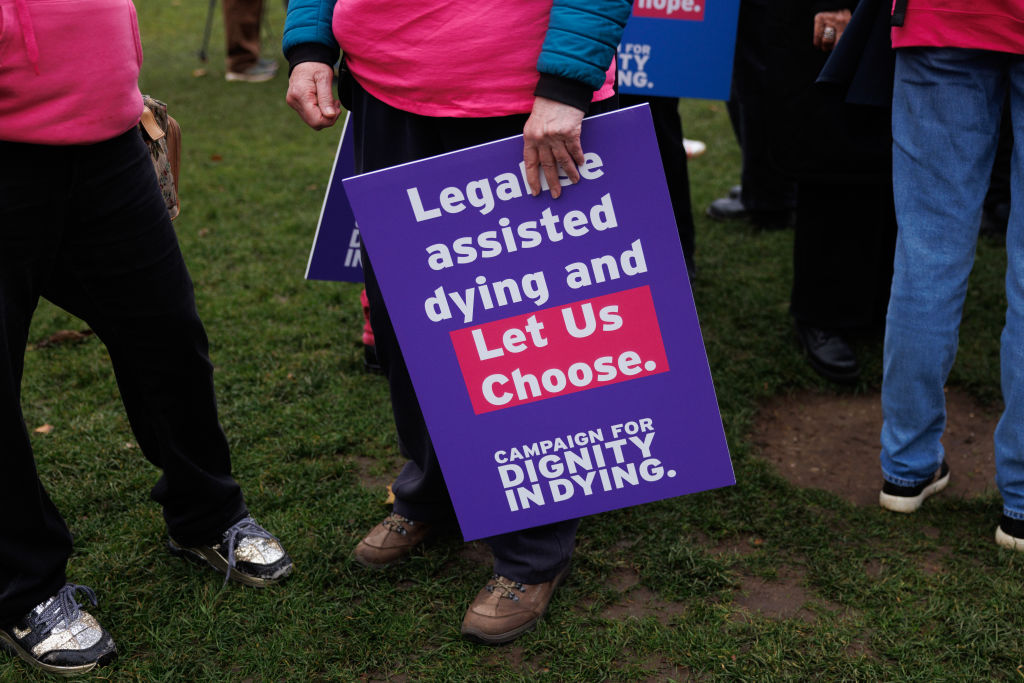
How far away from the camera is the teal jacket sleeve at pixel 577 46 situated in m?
1.76

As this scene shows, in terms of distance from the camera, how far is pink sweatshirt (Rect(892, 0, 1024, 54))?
2.11 metres

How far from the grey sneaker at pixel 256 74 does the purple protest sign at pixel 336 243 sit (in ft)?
17.9

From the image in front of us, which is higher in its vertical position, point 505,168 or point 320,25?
point 320,25

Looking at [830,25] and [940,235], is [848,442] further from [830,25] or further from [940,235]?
[830,25]

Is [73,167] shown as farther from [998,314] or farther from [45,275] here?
[998,314]

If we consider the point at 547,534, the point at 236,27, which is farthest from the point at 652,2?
the point at 236,27

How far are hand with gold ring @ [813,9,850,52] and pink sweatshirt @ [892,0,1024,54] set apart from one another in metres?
0.70

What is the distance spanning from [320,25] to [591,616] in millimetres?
1443

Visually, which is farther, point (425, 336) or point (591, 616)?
point (591, 616)

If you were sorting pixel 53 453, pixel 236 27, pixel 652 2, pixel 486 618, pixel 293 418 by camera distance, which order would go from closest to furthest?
pixel 486 618, pixel 53 453, pixel 293 418, pixel 652 2, pixel 236 27

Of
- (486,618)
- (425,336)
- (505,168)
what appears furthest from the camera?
(486,618)

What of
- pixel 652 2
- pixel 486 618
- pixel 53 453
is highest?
pixel 652 2

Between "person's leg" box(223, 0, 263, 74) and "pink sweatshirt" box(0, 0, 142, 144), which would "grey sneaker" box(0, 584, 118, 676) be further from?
"person's leg" box(223, 0, 263, 74)

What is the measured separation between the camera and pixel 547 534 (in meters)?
2.25
